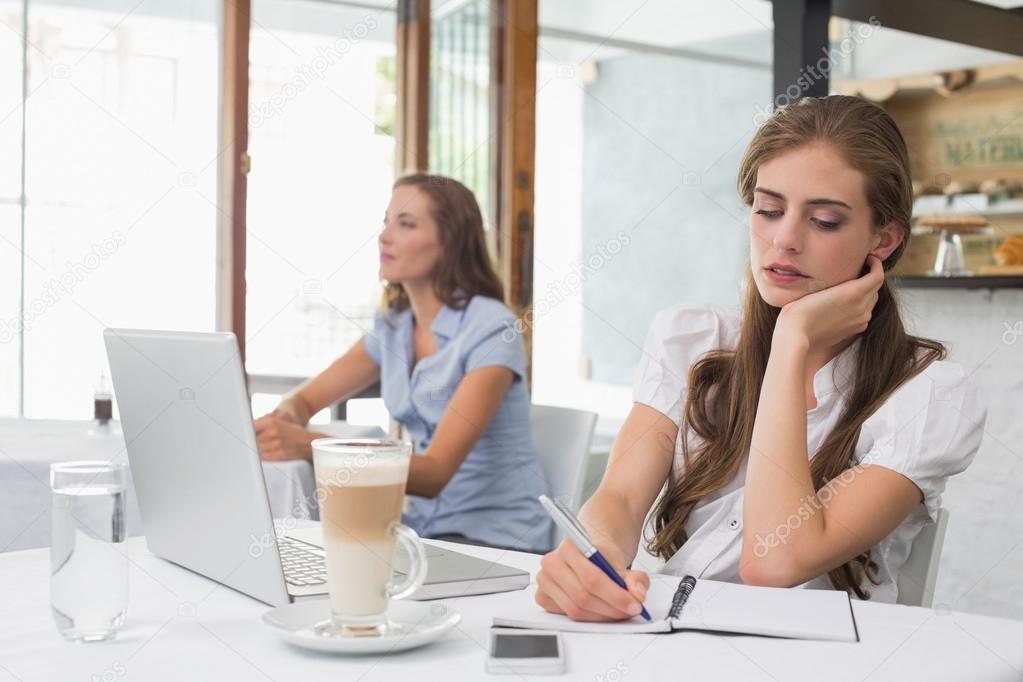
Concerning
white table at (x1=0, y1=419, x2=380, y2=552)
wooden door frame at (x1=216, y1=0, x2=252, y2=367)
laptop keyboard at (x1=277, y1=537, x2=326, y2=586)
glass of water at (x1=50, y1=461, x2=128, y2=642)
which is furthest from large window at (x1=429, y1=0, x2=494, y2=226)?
glass of water at (x1=50, y1=461, x2=128, y2=642)

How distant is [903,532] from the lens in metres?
1.47

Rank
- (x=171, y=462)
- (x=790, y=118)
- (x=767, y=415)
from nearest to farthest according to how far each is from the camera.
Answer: (x=171, y=462) → (x=767, y=415) → (x=790, y=118)

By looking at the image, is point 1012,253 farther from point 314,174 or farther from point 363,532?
point 363,532

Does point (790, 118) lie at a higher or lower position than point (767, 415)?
higher

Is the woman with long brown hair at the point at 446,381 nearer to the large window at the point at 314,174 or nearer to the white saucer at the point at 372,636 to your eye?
the large window at the point at 314,174

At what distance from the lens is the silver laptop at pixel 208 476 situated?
3.25 ft

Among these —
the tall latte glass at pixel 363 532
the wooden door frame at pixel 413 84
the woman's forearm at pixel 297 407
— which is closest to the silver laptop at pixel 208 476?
the tall latte glass at pixel 363 532

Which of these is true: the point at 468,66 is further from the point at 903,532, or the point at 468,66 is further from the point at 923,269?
the point at 903,532

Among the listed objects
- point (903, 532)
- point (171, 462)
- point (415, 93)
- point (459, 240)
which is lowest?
point (903, 532)

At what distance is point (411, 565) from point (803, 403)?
69 cm

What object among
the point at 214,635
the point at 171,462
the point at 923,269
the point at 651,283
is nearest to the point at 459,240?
the point at 171,462

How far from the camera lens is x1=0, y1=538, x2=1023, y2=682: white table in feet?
2.79

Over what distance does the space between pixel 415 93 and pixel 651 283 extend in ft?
10.2

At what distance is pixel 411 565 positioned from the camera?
90 cm
